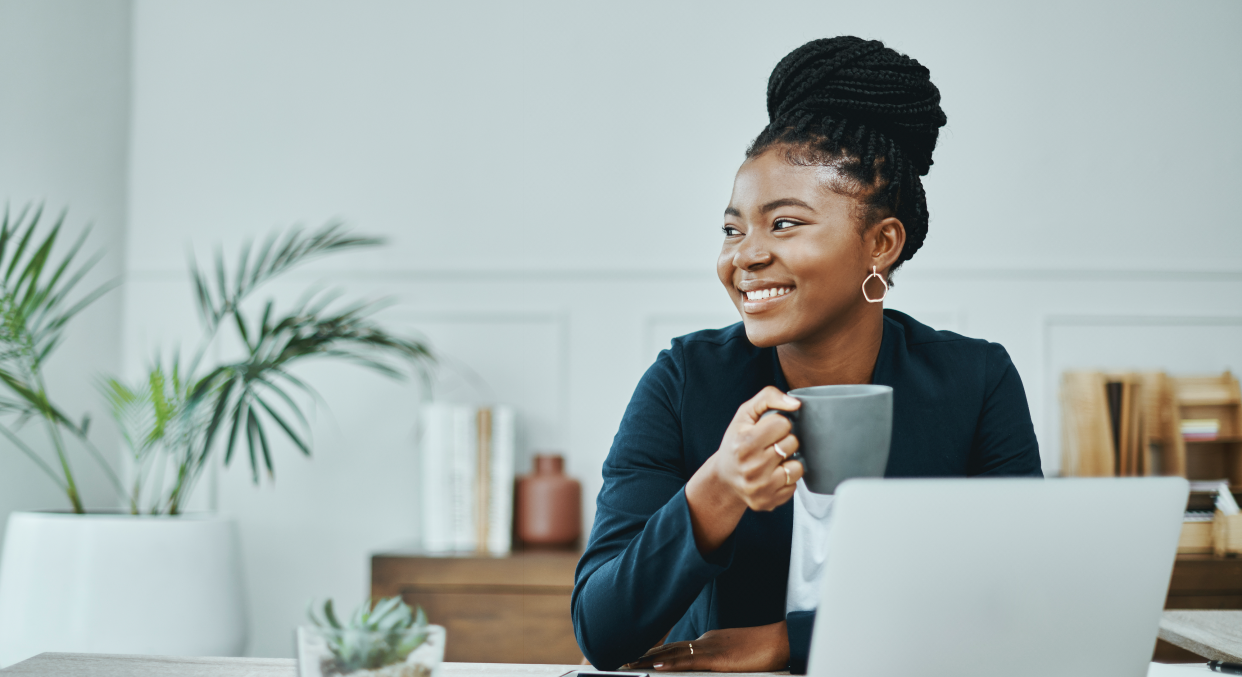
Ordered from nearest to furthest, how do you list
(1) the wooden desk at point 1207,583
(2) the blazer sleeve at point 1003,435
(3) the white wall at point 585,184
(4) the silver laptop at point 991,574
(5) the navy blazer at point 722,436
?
(4) the silver laptop at point 991,574 < (5) the navy blazer at point 722,436 < (2) the blazer sleeve at point 1003,435 < (1) the wooden desk at point 1207,583 < (3) the white wall at point 585,184

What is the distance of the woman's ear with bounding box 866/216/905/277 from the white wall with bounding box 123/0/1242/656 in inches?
49.2

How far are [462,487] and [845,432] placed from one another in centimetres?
157

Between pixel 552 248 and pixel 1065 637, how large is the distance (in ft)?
6.28

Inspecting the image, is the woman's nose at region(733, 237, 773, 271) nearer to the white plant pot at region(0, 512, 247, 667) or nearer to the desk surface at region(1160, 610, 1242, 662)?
the desk surface at region(1160, 610, 1242, 662)

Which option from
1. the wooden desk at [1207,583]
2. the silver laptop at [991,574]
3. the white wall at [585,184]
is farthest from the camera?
the white wall at [585,184]

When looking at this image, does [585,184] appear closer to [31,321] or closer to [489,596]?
[489,596]

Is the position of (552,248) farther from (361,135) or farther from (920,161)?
(920,161)

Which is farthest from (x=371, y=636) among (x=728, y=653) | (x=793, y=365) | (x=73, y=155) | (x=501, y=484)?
(x=73, y=155)

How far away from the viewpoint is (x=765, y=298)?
1060 millimetres

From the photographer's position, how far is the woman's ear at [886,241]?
1.10 metres

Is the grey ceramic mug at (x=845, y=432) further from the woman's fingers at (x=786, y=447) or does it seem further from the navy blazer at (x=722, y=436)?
the navy blazer at (x=722, y=436)

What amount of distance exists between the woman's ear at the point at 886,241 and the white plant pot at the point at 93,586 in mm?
1482

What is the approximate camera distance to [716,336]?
1.22 metres

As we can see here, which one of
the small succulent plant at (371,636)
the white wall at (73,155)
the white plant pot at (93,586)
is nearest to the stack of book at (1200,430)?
the small succulent plant at (371,636)
